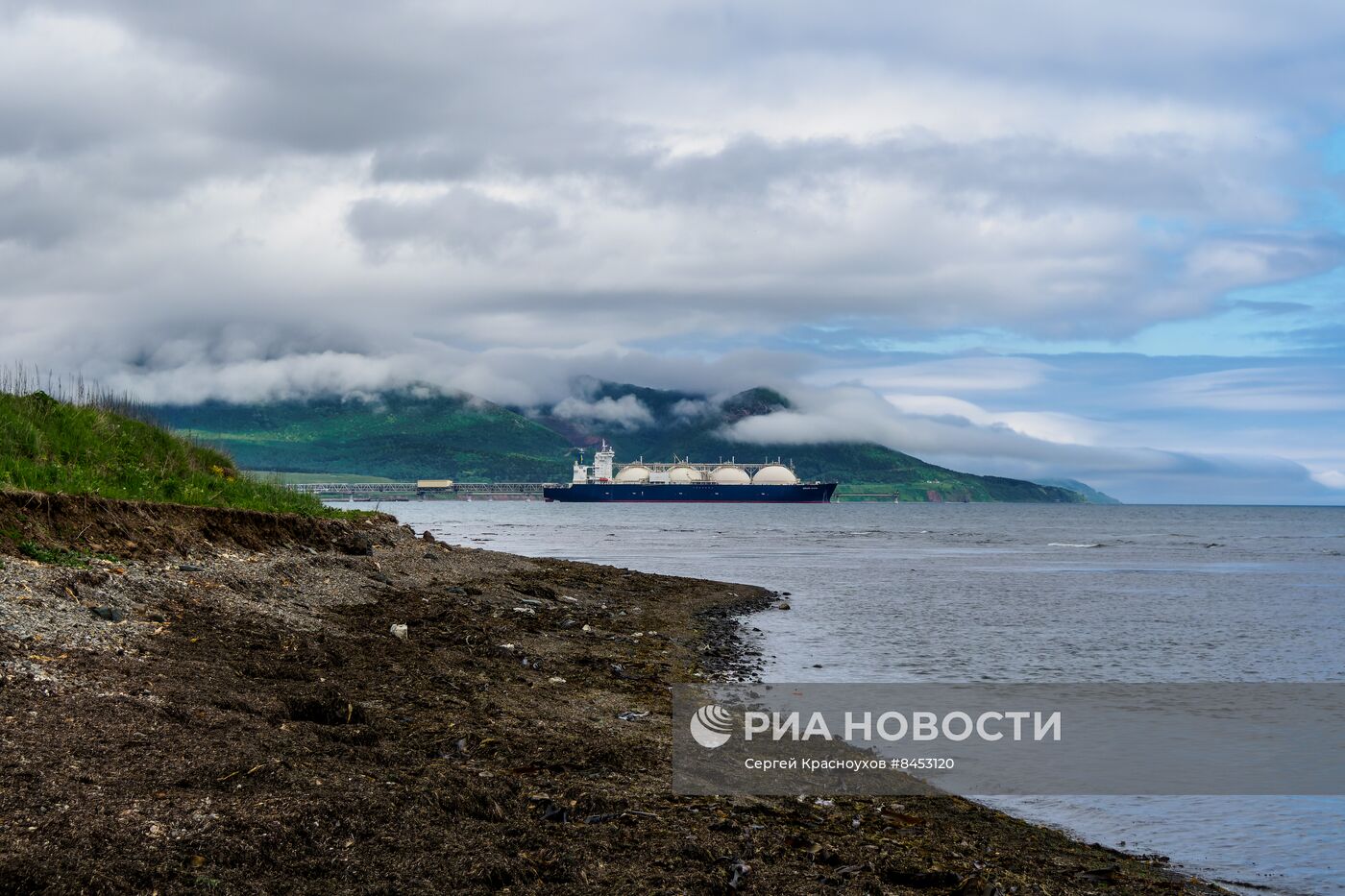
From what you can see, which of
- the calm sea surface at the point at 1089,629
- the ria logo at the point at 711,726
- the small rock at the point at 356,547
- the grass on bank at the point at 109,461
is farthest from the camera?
the small rock at the point at 356,547

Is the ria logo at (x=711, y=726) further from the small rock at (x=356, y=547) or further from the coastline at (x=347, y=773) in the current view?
the small rock at (x=356, y=547)

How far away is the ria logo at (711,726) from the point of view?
1217cm

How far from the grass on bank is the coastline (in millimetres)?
1991

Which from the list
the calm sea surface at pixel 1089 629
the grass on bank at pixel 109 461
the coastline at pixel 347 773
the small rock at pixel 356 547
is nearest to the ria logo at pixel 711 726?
the coastline at pixel 347 773

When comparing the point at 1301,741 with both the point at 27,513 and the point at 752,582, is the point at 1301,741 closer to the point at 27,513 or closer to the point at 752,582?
the point at 27,513

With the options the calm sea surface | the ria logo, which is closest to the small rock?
the calm sea surface

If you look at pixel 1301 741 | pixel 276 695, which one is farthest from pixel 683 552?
pixel 276 695

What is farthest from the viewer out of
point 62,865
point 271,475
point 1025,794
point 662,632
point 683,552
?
point 683,552

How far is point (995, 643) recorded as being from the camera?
24219 mm

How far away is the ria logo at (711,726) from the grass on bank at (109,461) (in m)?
10.1

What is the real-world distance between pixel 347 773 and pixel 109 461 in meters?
17.0

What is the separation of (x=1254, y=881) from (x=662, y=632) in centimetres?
1504

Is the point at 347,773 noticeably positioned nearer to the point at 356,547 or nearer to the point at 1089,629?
the point at 356,547

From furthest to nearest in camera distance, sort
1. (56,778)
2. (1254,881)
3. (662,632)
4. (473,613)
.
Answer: (662,632)
(473,613)
(1254,881)
(56,778)
